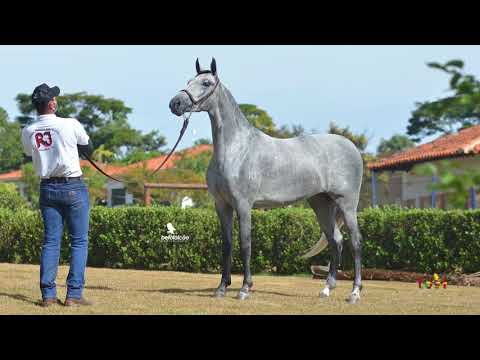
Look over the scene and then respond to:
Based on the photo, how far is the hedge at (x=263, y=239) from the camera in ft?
44.8

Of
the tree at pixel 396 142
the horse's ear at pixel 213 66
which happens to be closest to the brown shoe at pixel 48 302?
the horse's ear at pixel 213 66

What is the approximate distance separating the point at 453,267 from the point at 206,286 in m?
5.39

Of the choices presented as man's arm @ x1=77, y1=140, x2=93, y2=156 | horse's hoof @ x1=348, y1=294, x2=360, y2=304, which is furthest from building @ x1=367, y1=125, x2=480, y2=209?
man's arm @ x1=77, y1=140, x2=93, y2=156

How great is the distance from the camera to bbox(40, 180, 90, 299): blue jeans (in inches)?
274

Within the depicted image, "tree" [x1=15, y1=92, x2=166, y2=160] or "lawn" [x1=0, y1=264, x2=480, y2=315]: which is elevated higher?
"tree" [x1=15, y1=92, x2=166, y2=160]

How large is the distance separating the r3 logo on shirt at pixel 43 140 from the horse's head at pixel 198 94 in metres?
1.57

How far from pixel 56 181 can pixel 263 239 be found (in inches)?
338

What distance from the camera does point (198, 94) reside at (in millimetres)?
8109

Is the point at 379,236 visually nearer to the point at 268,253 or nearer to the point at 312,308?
the point at 268,253

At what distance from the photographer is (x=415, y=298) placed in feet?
29.3

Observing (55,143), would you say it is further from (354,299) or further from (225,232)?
(354,299)

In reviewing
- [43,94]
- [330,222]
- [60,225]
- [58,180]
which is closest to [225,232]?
[330,222]

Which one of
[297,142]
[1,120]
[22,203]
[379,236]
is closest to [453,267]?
[379,236]

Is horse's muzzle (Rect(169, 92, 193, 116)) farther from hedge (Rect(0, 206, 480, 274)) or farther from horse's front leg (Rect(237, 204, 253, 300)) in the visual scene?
hedge (Rect(0, 206, 480, 274))
